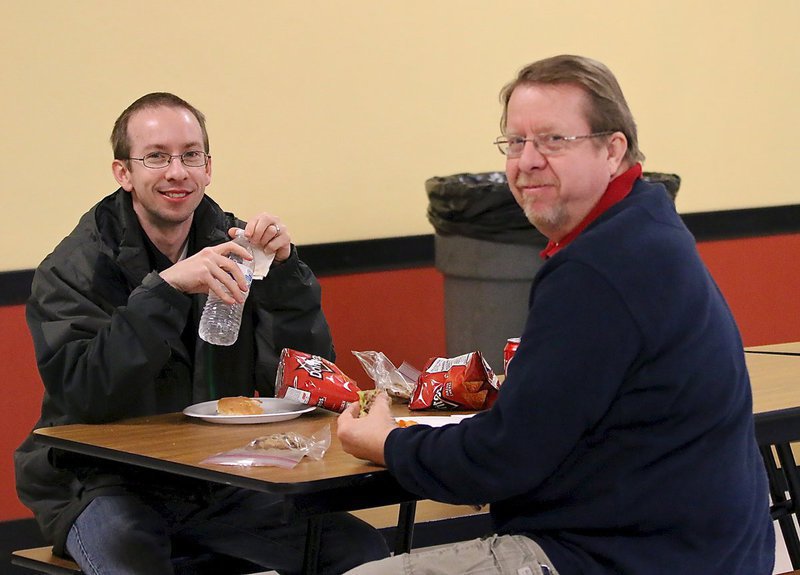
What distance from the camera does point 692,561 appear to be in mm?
1812

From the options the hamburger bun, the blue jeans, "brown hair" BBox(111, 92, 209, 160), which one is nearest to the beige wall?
"brown hair" BBox(111, 92, 209, 160)

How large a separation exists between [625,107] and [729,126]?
11.2 feet

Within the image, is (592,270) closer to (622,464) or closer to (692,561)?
(622,464)

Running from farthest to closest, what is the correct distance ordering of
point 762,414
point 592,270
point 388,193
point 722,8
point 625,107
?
point 722,8, point 388,193, point 762,414, point 625,107, point 592,270

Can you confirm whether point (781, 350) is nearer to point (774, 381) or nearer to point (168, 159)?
point (774, 381)

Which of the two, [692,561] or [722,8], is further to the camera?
[722,8]

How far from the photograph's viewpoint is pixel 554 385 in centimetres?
175

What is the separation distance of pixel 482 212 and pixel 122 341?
77.4 inches

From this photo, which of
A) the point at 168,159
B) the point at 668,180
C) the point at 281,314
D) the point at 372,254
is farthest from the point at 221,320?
the point at 668,180

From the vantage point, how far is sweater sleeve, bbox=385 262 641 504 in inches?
68.9

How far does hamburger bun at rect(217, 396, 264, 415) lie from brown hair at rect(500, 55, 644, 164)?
880 mm

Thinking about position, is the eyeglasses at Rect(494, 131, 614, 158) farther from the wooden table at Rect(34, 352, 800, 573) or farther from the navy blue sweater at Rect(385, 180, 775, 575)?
the wooden table at Rect(34, 352, 800, 573)

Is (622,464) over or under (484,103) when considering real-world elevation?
under

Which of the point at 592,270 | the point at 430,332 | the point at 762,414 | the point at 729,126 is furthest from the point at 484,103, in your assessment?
the point at 592,270
